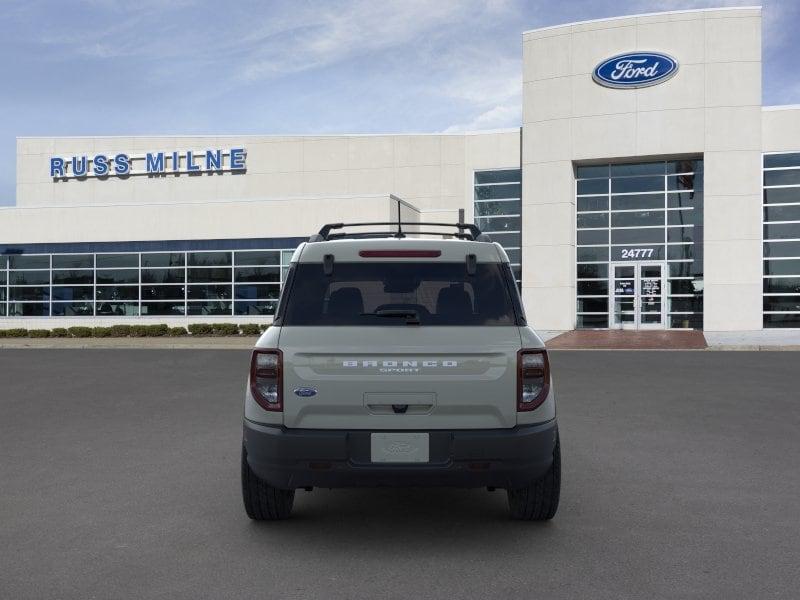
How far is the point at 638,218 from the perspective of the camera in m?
31.6

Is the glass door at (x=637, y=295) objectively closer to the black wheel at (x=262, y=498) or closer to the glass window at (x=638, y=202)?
the glass window at (x=638, y=202)

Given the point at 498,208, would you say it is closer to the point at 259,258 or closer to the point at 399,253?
the point at 259,258

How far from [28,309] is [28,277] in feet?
4.87

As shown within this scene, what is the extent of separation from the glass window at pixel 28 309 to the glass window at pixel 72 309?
468 millimetres

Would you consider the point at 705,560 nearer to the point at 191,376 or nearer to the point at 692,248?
the point at 191,376

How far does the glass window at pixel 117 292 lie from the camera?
34500mm

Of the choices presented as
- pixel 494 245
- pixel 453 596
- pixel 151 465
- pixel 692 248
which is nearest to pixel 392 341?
pixel 494 245

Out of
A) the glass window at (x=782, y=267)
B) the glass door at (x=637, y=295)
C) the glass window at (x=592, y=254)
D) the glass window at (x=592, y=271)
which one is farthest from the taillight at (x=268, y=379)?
the glass window at (x=782, y=267)

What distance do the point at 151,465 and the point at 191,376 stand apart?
826cm

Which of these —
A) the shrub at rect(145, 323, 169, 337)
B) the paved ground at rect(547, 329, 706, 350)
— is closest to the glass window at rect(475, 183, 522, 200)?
the paved ground at rect(547, 329, 706, 350)

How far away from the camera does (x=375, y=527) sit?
17.1ft

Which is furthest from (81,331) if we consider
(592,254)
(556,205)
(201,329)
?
(592,254)

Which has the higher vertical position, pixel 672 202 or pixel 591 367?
pixel 672 202

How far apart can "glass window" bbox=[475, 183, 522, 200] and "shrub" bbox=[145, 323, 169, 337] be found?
46.9ft
